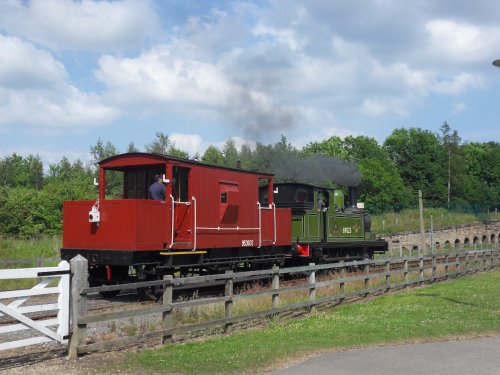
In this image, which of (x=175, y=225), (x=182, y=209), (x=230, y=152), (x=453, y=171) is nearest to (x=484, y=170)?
(x=453, y=171)

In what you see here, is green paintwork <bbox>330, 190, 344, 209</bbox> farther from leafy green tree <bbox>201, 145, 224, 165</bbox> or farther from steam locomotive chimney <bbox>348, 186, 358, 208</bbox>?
leafy green tree <bbox>201, 145, 224, 165</bbox>

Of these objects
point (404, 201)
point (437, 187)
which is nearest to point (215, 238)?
point (404, 201)

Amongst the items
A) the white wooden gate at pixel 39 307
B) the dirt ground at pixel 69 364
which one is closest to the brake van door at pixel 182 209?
the dirt ground at pixel 69 364

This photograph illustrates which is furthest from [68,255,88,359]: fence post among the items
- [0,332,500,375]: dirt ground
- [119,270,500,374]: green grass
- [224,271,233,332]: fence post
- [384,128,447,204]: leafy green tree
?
[384,128,447,204]: leafy green tree

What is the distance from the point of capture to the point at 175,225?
13562mm

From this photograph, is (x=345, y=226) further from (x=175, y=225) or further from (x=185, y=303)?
(x=185, y=303)

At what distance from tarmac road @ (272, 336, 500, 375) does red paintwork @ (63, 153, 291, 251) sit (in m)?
6.13

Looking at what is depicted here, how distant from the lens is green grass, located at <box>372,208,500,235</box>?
157ft

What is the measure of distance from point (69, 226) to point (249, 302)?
15.8 ft

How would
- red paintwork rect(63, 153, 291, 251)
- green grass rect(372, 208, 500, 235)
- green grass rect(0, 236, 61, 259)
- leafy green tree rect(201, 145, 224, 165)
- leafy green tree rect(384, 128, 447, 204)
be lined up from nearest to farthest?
red paintwork rect(63, 153, 291, 251), green grass rect(0, 236, 61, 259), green grass rect(372, 208, 500, 235), leafy green tree rect(201, 145, 224, 165), leafy green tree rect(384, 128, 447, 204)

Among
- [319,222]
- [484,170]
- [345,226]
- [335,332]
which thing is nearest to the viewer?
[335,332]

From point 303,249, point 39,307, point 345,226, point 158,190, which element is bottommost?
point 39,307

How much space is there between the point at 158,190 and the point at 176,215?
2.73 ft

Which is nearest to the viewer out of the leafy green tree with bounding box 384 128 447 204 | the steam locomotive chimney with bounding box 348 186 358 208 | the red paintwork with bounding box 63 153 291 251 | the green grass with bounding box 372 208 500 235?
the red paintwork with bounding box 63 153 291 251
